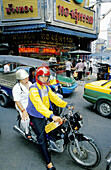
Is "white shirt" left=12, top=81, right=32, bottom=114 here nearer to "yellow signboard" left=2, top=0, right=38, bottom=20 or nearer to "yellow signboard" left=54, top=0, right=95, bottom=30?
"yellow signboard" left=2, top=0, right=38, bottom=20

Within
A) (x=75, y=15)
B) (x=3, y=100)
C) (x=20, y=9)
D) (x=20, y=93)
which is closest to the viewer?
(x=20, y=93)

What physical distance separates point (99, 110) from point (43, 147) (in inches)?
127

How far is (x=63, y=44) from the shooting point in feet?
55.4

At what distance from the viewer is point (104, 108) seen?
5.11m

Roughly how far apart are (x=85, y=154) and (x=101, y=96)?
2776 millimetres

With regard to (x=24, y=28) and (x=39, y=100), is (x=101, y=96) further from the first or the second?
(x=24, y=28)

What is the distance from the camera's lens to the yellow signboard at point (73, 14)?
12055 mm

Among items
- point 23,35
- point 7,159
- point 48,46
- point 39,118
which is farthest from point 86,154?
point 48,46

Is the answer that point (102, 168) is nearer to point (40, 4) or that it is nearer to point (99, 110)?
point (99, 110)

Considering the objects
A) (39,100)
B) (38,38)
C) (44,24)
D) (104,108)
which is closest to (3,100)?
(39,100)

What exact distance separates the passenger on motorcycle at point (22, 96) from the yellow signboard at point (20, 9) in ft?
31.7

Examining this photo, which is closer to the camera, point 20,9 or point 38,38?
point 20,9

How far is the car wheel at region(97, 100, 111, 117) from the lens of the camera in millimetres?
4977

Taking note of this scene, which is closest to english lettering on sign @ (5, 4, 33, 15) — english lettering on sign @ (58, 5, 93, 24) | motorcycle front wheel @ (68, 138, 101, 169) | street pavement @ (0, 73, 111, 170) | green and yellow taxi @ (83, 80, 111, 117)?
english lettering on sign @ (58, 5, 93, 24)
